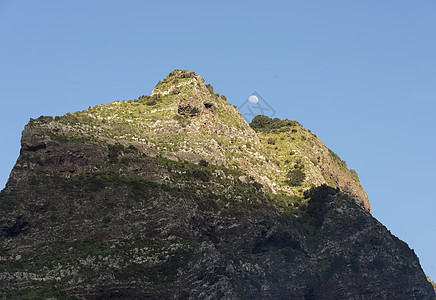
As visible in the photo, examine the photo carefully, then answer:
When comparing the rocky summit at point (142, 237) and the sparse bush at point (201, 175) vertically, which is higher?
the sparse bush at point (201, 175)

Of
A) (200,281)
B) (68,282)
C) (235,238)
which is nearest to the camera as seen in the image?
(68,282)

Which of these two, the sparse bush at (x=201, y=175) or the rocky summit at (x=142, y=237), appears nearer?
the rocky summit at (x=142, y=237)

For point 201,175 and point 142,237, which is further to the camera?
point 201,175

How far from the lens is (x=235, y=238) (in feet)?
617

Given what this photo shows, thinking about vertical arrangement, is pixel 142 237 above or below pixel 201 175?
below

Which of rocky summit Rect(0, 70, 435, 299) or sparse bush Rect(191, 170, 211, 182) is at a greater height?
sparse bush Rect(191, 170, 211, 182)

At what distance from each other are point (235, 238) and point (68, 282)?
45.9 metres

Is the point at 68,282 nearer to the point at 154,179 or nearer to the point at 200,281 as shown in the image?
the point at 200,281

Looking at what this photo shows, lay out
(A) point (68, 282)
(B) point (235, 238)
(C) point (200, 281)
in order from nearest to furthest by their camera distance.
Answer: (A) point (68, 282) < (C) point (200, 281) < (B) point (235, 238)

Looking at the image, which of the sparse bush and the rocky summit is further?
the sparse bush

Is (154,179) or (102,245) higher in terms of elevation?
(154,179)

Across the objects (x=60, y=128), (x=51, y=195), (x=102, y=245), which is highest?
(x=60, y=128)

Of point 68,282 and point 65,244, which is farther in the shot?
point 65,244

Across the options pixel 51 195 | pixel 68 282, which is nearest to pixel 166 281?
pixel 68 282
